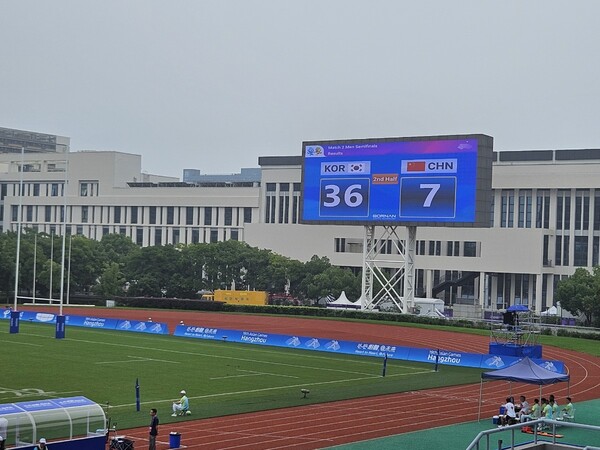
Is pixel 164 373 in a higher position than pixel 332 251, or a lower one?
lower

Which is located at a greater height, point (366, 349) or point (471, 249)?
point (471, 249)

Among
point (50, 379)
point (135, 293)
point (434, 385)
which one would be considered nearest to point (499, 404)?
point (434, 385)

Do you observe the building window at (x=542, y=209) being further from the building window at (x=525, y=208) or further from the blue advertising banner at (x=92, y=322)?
the blue advertising banner at (x=92, y=322)

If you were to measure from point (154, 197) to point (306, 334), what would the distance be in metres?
67.4

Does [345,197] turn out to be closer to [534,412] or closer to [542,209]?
[542,209]

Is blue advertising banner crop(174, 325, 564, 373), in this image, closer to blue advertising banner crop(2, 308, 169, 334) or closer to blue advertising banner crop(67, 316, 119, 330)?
blue advertising banner crop(2, 308, 169, 334)

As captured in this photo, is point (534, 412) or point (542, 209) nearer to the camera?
point (534, 412)

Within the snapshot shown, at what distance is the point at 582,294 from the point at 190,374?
53896 mm

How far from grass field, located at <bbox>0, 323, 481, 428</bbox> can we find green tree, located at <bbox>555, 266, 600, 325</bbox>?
39.0 m

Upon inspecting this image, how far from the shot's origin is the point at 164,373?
47.8 meters

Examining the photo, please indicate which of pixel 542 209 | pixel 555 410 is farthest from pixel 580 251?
pixel 555 410

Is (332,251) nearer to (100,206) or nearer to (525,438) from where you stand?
(100,206)

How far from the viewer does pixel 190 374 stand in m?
47.7

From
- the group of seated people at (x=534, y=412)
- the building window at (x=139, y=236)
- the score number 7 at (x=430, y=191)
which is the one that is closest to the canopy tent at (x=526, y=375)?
the group of seated people at (x=534, y=412)
